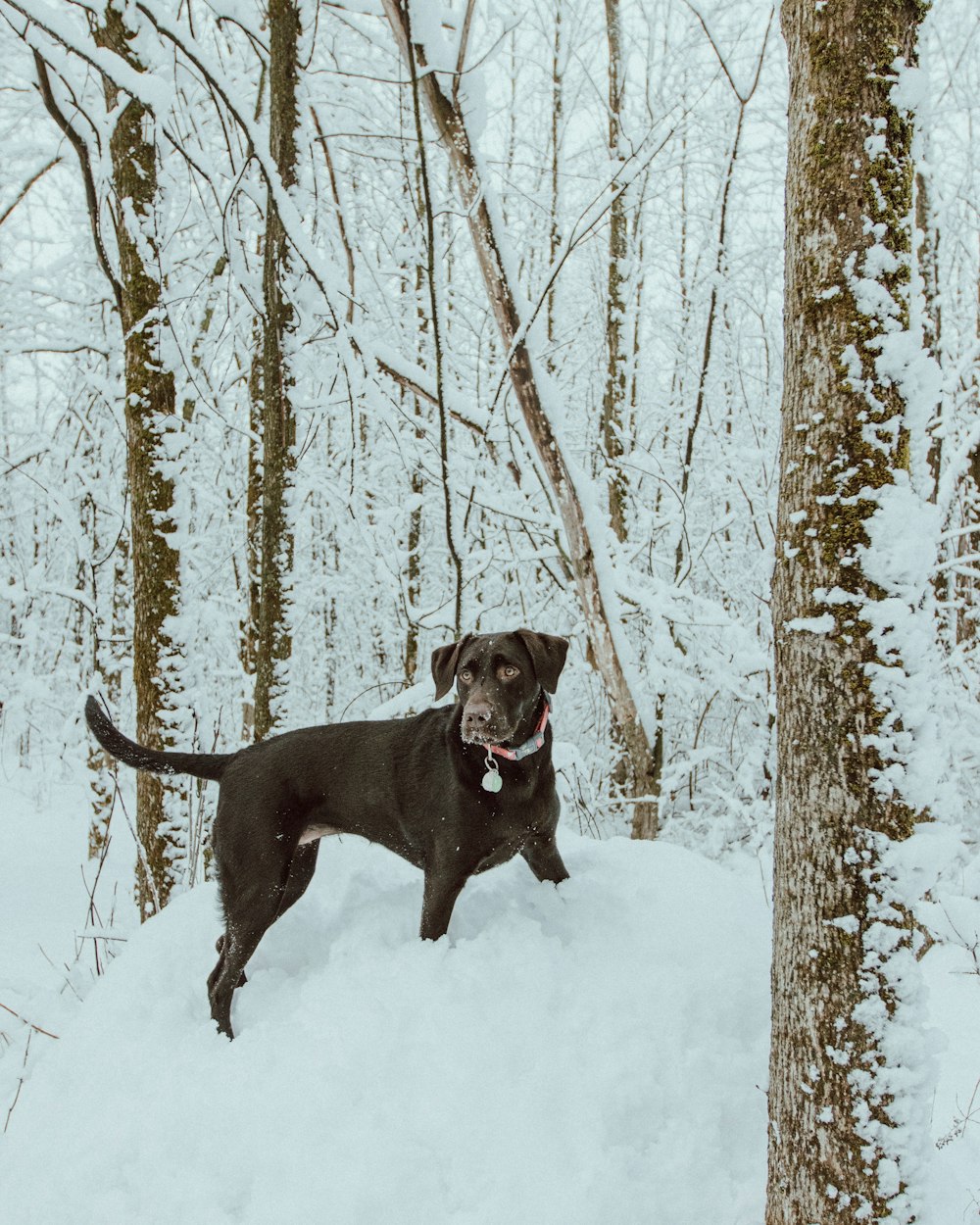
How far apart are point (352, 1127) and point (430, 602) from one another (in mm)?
10573

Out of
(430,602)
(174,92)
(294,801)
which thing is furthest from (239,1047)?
(430,602)

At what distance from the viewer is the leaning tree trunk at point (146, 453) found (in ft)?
14.8

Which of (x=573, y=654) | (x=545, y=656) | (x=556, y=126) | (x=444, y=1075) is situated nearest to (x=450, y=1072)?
(x=444, y=1075)

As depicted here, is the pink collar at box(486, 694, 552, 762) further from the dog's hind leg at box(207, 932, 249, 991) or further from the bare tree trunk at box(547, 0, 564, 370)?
the bare tree trunk at box(547, 0, 564, 370)

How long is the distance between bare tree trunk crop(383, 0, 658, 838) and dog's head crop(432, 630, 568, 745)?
1.42m

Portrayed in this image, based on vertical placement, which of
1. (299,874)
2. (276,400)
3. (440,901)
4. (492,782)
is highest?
(276,400)

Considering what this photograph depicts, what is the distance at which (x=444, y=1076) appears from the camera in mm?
2387

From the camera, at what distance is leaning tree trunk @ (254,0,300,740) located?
443cm

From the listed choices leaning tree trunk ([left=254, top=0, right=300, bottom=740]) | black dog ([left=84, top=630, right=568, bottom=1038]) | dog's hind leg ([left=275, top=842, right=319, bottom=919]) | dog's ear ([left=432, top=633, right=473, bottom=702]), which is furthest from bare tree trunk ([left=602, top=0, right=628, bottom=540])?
dog's hind leg ([left=275, top=842, right=319, bottom=919])

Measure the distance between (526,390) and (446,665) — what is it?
1654 mm

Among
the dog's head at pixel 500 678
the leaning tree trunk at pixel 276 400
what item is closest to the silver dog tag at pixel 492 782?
the dog's head at pixel 500 678

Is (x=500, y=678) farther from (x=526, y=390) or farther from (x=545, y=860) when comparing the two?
(x=526, y=390)

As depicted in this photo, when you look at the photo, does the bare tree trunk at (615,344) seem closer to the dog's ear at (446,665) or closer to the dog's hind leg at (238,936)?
the dog's ear at (446,665)

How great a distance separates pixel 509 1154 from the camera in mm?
2188
